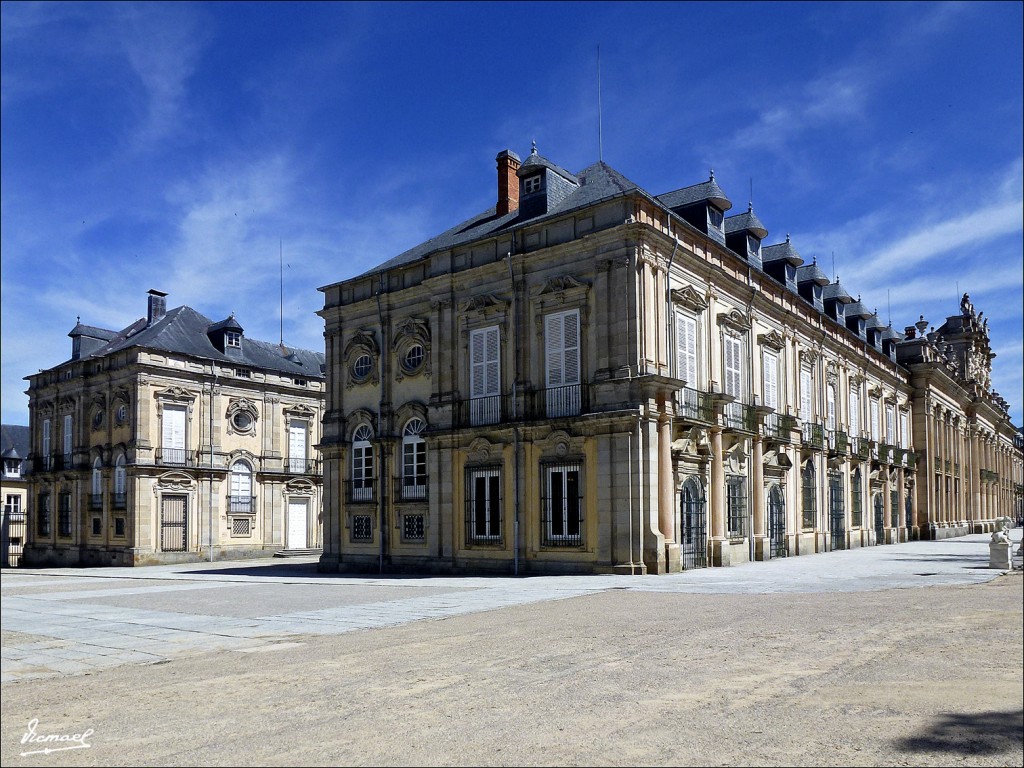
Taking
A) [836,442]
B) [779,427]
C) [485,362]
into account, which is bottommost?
[836,442]

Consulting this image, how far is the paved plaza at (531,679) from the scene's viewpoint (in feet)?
20.1

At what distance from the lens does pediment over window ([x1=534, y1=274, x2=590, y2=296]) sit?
24.6 m

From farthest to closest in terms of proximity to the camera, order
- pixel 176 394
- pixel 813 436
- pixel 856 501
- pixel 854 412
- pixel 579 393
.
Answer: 1. pixel 176 394
2. pixel 854 412
3. pixel 856 501
4. pixel 813 436
5. pixel 579 393

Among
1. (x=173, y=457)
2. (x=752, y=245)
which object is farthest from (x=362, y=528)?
(x=752, y=245)

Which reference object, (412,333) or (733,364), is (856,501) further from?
(412,333)

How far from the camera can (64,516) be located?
44.7m

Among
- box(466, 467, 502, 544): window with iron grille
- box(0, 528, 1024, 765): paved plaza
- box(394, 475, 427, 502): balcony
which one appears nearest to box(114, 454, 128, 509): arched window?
box(394, 475, 427, 502): balcony

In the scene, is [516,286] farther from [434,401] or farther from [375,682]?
[375,682]

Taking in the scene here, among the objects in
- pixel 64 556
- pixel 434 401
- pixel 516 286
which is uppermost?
pixel 516 286

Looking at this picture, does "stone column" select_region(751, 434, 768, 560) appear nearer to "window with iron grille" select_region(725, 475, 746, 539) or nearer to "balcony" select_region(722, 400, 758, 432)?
"balcony" select_region(722, 400, 758, 432)

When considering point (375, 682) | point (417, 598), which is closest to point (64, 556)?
point (417, 598)

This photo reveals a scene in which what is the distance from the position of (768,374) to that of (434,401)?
38.8 ft

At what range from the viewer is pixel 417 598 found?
1798 centimetres

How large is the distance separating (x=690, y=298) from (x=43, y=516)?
120 feet
